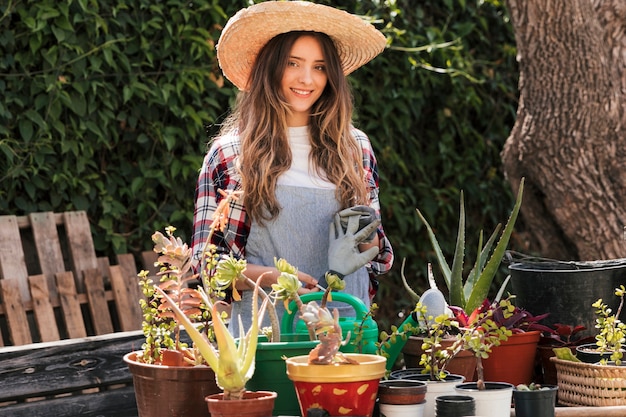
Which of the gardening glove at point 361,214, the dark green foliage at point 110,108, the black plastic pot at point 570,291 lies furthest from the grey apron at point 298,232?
the dark green foliage at point 110,108

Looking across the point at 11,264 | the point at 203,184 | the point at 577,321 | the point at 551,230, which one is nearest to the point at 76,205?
the point at 11,264

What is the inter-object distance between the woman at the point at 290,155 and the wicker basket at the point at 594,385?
800 mm

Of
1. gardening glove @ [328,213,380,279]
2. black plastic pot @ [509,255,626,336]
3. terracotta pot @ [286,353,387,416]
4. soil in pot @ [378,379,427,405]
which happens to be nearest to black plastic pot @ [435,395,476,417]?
soil in pot @ [378,379,427,405]

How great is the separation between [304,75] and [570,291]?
968 mm

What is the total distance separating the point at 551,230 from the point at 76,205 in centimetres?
215

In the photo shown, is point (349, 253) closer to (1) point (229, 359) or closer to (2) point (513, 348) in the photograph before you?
(2) point (513, 348)

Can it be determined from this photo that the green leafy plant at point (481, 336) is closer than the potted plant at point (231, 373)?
No

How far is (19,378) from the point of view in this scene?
108 inches

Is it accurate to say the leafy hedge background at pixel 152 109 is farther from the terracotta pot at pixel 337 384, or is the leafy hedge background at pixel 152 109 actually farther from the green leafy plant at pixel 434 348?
the terracotta pot at pixel 337 384

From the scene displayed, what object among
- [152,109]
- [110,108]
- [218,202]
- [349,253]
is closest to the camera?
[349,253]

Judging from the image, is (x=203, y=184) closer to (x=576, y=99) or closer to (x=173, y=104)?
(x=173, y=104)

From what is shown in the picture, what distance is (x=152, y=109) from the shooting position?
4.46 m

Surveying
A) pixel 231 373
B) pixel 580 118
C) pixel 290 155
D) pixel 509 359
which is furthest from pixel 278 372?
pixel 580 118

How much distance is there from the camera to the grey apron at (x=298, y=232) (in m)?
2.80
